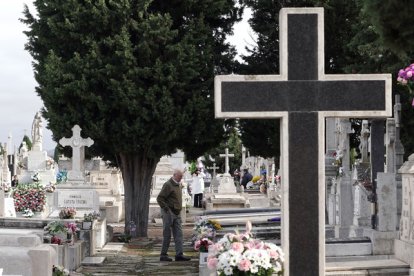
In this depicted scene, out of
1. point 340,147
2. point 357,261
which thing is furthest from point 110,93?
point 357,261

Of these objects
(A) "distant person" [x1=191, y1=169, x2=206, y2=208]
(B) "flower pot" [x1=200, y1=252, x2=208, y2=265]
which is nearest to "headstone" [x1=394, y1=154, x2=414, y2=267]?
(B) "flower pot" [x1=200, y1=252, x2=208, y2=265]

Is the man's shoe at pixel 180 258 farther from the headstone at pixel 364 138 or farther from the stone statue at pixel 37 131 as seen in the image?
the stone statue at pixel 37 131

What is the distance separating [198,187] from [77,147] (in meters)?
14.8

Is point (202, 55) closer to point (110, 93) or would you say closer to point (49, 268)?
point (110, 93)

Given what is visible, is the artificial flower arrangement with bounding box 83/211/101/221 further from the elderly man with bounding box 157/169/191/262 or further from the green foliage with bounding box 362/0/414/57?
the green foliage with bounding box 362/0/414/57

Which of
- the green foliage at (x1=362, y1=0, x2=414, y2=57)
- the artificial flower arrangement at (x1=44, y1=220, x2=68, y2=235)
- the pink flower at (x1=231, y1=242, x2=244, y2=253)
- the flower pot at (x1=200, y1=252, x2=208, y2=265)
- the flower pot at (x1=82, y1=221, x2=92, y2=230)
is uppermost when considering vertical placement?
the green foliage at (x1=362, y1=0, x2=414, y2=57)

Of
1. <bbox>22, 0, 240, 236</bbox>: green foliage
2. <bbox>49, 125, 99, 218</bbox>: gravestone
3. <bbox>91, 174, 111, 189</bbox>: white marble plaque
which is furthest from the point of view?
<bbox>91, 174, 111, 189</bbox>: white marble plaque

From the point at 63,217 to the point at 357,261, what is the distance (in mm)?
7118

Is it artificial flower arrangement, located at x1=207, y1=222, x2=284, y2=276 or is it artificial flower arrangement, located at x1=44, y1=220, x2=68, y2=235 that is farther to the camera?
artificial flower arrangement, located at x1=44, y1=220, x2=68, y2=235

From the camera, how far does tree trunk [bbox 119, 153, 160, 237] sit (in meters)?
19.7

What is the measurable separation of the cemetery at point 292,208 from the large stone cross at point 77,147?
26 millimetres

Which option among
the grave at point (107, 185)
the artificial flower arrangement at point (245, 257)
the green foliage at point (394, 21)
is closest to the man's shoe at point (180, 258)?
the artificial flower arrangement at point (245, 257)

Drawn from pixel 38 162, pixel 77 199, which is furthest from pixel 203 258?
pixel 38 162

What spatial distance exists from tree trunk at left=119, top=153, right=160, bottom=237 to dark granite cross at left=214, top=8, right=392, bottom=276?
37.8 ft
